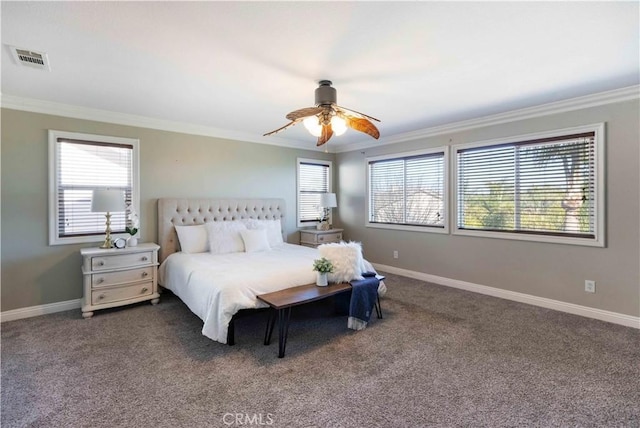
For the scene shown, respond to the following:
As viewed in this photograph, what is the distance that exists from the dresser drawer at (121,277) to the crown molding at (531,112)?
4200mm

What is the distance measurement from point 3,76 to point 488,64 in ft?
14.0

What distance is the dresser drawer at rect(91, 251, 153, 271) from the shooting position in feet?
11.6

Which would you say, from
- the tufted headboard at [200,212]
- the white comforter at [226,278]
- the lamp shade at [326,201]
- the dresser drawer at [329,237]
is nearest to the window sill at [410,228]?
the dresser drawer at [329,237]

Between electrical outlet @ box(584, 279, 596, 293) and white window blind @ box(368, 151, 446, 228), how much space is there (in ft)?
5.94

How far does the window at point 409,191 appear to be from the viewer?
4934mm

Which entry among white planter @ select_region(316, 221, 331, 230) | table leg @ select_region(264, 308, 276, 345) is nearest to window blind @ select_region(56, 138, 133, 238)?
table leg @ select_region(264, 308, 276, 345)

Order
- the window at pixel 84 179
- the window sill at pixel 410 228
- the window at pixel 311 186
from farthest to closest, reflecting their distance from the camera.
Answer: the window at pixel 311 186, the window sill at pixel 410 228, the window at pixel 84 179

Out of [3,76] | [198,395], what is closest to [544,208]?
[198,395]

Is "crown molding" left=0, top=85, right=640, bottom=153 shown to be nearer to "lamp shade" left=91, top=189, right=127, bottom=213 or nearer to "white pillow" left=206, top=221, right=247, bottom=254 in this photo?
"lamp shade" left=91, top=189, right=127, bottom=213

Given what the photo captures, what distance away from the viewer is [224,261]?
3650mm

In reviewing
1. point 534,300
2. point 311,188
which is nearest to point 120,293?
point 311,188

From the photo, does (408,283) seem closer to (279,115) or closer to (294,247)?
(294,247)

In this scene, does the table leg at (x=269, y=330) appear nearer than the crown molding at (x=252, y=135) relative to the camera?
Yes

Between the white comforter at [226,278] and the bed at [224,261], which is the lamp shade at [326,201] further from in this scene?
the white comforter at [226,278]
